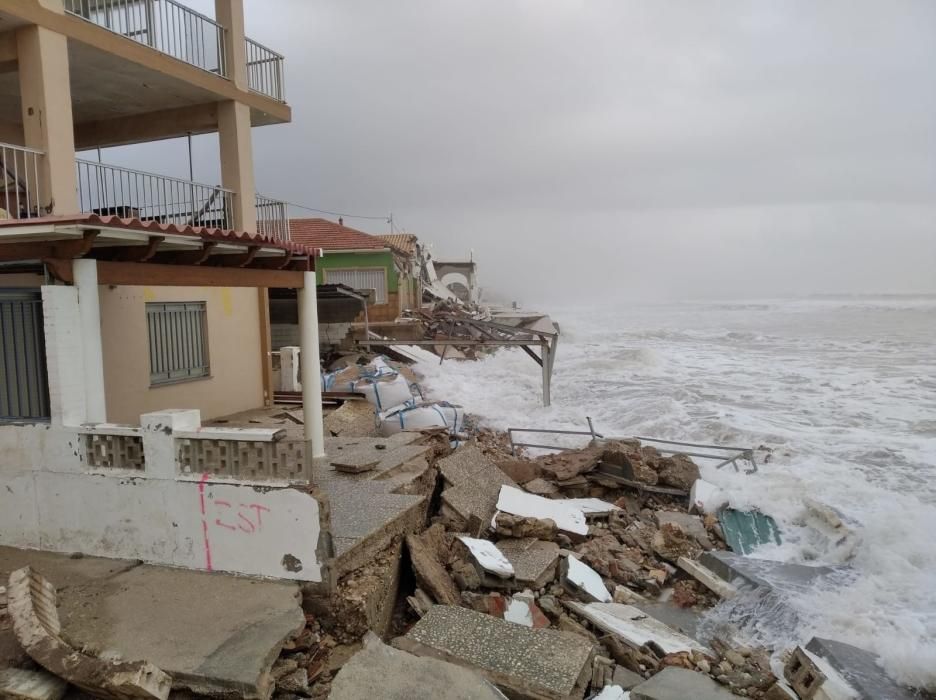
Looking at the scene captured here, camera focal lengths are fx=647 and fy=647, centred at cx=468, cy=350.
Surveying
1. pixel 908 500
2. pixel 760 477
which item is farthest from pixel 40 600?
pixel 908 500

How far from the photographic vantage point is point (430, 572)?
5.51m

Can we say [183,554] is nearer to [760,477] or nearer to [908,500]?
[760,477]

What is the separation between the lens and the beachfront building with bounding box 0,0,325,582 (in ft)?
15.0

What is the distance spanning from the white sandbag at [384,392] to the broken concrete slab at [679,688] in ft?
27.9

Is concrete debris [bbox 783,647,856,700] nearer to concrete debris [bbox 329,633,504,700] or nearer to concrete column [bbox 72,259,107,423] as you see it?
concrete debris [bbox 329,633,504,700]

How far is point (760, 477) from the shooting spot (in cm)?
1002

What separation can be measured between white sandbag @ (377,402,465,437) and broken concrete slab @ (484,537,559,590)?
5.24 m

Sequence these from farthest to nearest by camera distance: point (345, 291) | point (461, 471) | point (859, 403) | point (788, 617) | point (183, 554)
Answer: point (859, 403)
point (345, 291)
point (461, 471)
point (788, 617)
point (183, 554)

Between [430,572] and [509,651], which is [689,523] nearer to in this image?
[430,572]

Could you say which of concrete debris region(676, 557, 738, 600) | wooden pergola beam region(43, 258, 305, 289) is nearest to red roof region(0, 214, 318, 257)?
wooden pergola beam region(43, 258, 305, 289)

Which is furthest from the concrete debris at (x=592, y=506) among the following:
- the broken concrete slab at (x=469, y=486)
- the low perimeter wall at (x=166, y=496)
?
the low perimeter wall at (x=166, y=496)

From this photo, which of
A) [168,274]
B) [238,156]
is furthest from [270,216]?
[168,274]

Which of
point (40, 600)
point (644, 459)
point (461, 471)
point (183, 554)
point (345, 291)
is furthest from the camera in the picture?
point (345, 291)

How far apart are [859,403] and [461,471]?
15232 millimetres
